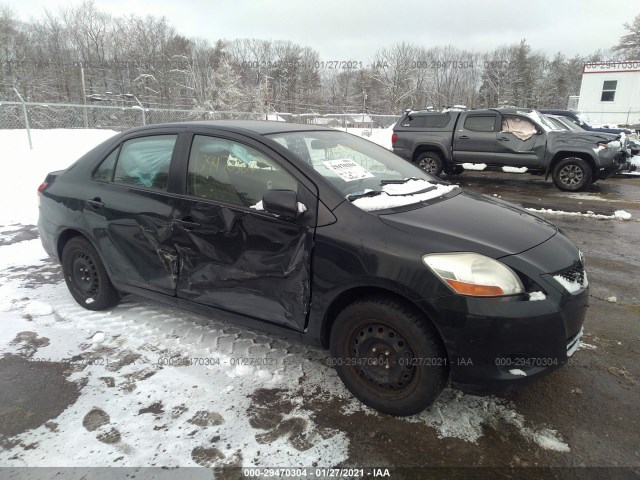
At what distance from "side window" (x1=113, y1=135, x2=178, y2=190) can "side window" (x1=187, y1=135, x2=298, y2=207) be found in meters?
0.27

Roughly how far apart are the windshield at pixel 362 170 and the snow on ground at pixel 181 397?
1.28m

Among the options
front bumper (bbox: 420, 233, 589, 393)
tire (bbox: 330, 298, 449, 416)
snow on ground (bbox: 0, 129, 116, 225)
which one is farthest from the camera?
snow on ground (bbox: 0, 129, 116, 225)

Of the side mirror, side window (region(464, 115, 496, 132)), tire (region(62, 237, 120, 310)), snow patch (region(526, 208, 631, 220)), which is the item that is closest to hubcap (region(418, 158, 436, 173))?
side window (region(464, 115, 496, 132))

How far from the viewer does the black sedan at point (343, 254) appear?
2168 millimetres

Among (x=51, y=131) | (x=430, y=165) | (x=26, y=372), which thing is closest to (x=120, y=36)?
(x=51, y=131)

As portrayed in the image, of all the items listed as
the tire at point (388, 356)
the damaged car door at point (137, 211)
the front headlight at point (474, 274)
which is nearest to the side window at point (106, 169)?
the damaged car door at point (137, 211)

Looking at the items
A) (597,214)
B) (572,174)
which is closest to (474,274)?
(597,214)

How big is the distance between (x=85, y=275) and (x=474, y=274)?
133 inches

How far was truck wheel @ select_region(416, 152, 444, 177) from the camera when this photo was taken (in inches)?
445

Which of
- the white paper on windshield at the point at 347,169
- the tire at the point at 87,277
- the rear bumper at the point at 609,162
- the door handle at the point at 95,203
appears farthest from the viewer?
the rear bumper at the point at 609,162

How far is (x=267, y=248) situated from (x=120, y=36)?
7054cm

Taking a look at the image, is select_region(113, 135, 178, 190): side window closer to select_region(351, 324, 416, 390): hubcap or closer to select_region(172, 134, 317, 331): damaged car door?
select_region(172, 134, 317, 331): damaged car door

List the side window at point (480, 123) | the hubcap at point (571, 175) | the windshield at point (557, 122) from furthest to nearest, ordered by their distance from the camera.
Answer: the side window at point (480, 123)
the windshield at point (557, 122)
the hubcap at point (571, 175)

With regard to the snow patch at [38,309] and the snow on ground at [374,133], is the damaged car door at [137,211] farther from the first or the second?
the snow on ground at [374,133]
